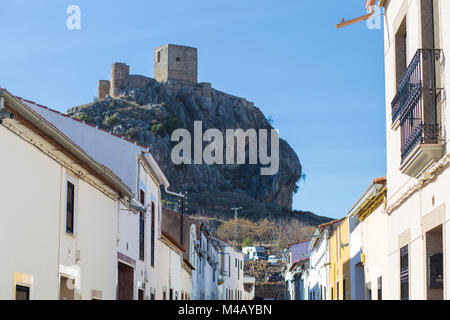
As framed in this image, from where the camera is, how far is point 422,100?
955 cm

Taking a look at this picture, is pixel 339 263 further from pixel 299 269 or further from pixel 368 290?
pixel 299 269

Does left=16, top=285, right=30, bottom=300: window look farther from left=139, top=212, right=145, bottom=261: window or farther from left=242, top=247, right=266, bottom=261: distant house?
left=242, top=247, right=266, bottom=261: distant house

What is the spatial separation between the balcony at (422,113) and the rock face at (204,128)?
9204 cm

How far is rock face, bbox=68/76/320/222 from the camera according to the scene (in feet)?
351

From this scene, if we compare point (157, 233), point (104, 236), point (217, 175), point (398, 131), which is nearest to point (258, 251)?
point (217, 175)

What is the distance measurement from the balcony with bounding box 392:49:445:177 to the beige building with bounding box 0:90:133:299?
5.07m

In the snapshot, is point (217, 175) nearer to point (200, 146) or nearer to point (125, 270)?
point (200, 146)

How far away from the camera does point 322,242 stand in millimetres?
32500

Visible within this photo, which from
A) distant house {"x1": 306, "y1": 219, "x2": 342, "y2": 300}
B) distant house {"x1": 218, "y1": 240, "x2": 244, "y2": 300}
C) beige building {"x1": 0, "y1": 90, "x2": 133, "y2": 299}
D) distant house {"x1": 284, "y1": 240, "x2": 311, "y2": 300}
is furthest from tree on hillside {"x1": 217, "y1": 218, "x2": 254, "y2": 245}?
beige building {"x1": 0, "y1": 90, "x2": 133, "y2": 299}

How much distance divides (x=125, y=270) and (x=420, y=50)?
12.5m

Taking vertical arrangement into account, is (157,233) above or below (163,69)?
below

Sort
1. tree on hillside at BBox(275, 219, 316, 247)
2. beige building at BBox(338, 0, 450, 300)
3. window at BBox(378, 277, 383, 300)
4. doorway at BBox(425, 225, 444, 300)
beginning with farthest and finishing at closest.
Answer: tree on hillside at BBox(275, 219, 316, 247) < window at BBox(378, 277, 383, 300) < doorway at BBox(425, 225, 444, 300) < beige building at BBox(338, 0, 450, 300)

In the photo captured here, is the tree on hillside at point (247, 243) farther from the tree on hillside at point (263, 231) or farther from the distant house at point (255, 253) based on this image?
the distant house at point (255, 253)

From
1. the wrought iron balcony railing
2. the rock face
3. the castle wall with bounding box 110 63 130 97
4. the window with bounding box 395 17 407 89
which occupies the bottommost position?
the wrought iron balcony railing
